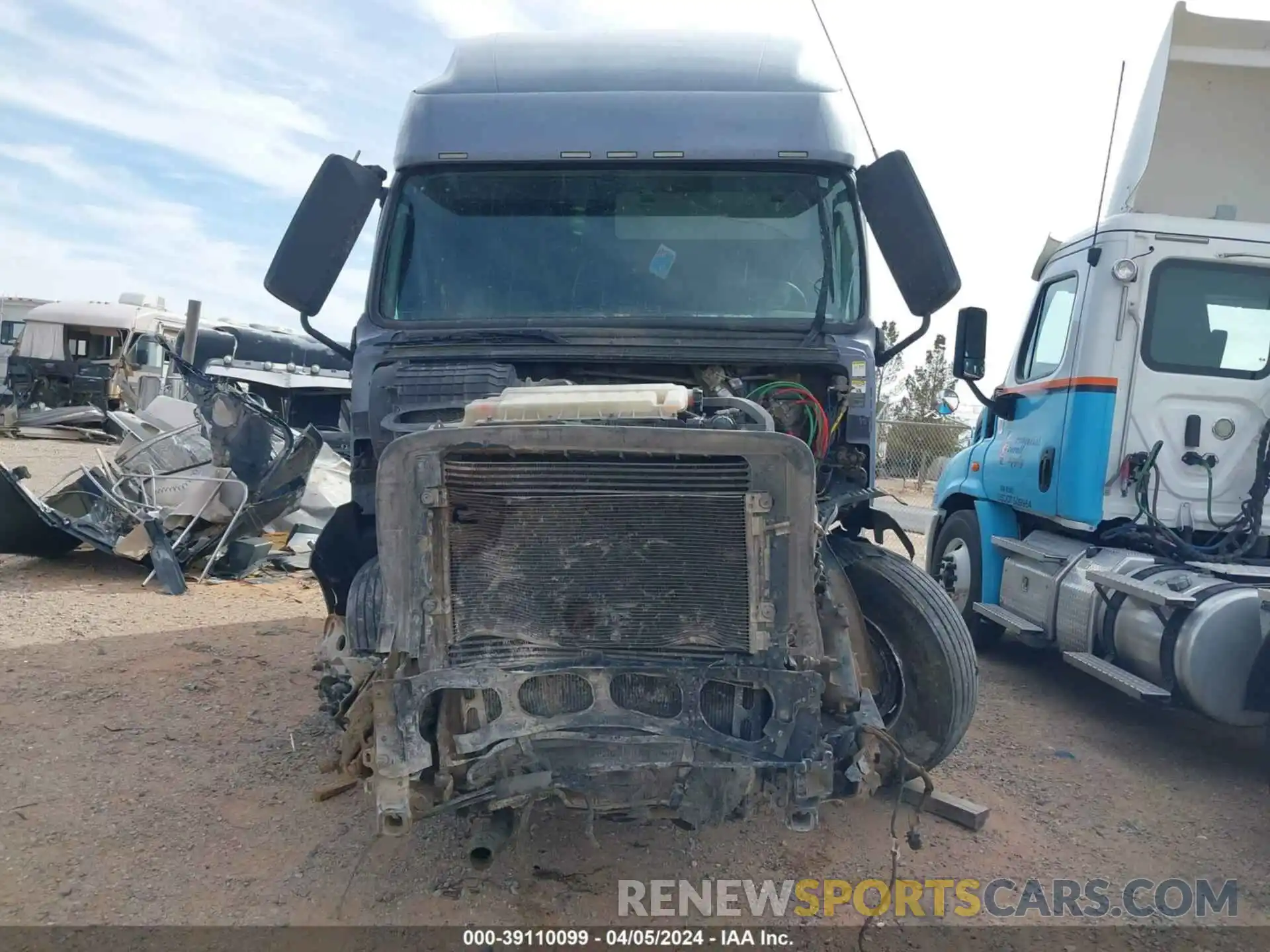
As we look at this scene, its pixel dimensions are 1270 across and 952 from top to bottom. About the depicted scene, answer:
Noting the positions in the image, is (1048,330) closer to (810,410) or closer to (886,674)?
(810,410)

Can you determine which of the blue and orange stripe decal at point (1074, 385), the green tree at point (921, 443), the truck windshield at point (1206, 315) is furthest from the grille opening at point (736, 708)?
the green tree at point (921, 443)

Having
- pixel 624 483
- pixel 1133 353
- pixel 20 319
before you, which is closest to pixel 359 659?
pixel 624 483

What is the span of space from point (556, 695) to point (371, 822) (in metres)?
1.40

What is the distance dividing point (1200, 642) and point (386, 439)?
3.86m

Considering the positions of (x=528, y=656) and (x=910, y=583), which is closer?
(x=528, y=656)

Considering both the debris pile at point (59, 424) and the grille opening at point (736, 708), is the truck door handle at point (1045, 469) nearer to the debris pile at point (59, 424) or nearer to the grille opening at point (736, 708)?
the grille opening at point (736, 708)

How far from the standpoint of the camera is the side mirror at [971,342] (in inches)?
246

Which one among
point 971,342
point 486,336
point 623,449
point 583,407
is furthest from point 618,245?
point 971,342

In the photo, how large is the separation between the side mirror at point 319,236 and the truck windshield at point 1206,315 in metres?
4.46

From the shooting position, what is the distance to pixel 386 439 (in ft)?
12.6

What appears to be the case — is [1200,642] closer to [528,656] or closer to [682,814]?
[682,814]

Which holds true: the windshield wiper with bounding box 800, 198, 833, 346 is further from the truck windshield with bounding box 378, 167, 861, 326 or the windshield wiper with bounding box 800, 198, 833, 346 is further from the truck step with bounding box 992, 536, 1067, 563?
the truck step with bounding box 992, 536, 1067, 563

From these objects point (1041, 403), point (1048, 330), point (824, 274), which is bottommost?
point (1041, 403)

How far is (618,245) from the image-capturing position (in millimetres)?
4215
